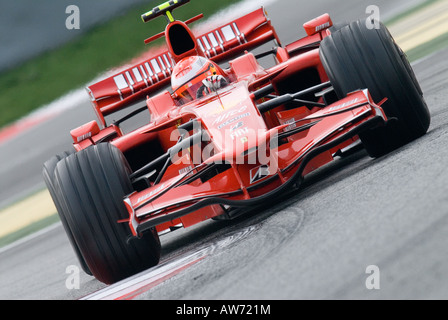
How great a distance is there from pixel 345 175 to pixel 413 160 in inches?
35.1

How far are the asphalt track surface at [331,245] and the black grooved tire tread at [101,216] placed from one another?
0.16 metres

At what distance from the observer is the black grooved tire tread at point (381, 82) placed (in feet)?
16.8

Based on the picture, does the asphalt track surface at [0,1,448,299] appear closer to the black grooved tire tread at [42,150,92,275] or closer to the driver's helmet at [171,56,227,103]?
the black grooved tire tread at [42,150,92,275]

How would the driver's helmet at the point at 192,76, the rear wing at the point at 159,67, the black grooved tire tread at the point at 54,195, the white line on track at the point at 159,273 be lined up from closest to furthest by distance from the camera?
the white line on track at the point at 159,273 < the black grooved tire tread at the point at 54,195 < the driver's helmet at the point at 192,76 < the rear wing at the point at 159,67

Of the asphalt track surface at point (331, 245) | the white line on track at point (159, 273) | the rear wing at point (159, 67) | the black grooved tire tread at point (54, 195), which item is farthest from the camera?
the rear wing at point (159, 67)

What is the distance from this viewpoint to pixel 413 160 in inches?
173

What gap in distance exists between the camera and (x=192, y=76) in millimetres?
6645

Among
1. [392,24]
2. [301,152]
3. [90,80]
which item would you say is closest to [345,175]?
[301,152]

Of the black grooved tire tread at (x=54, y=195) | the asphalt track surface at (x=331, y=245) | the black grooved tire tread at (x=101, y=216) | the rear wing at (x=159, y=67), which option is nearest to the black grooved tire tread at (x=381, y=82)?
the asphalt track surface at (x=331, y=245)

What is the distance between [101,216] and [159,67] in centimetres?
385

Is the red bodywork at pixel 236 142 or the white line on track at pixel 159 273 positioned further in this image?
the red bodywork at pixel 236 142

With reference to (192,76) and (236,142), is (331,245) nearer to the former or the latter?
(236,142)

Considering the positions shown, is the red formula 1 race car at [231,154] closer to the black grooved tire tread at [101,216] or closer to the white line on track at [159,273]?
the black grooved tire tread at [101,216]

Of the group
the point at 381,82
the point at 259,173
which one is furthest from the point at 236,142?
the point at 381,82
